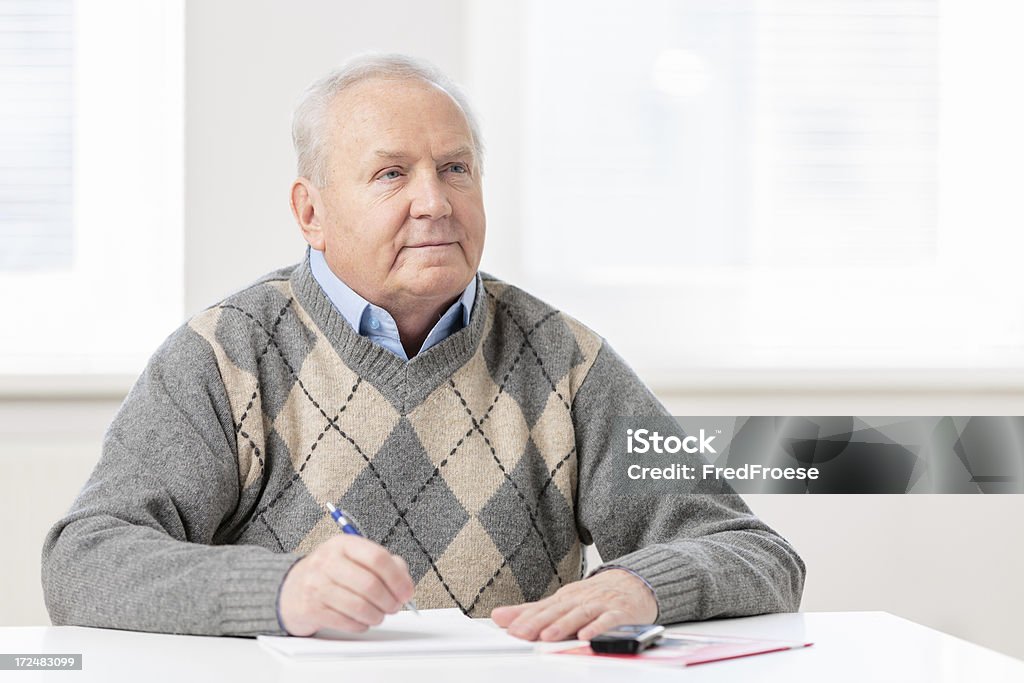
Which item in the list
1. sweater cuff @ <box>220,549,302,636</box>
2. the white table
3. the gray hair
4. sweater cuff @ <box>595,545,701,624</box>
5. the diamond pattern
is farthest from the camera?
the gray hair

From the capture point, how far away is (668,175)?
2459 mm

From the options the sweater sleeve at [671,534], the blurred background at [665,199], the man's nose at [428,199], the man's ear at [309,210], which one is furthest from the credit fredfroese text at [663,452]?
the blurred background at [665,199]

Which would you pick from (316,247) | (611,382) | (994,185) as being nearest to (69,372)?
(316,247)

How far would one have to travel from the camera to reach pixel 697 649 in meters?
0.99

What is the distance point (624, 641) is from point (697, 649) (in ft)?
0.22

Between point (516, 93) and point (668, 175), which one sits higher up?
point (516, 93)

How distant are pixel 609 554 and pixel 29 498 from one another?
1.18 meters

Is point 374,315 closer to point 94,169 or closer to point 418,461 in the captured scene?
point 418,461

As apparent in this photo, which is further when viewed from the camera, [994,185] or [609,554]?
[994,185]

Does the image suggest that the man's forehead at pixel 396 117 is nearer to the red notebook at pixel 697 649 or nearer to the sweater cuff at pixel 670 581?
the sweater cuff at pixel 670 581

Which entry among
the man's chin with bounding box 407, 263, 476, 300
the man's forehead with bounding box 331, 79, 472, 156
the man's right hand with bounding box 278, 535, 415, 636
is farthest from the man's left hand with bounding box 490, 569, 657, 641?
the man's forehead with bounding box 331, 79, 472, 156

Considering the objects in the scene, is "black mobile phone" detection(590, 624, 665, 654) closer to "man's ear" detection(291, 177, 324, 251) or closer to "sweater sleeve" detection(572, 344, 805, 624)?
"sweater sleeve" detection(572, 344, 805, 624)

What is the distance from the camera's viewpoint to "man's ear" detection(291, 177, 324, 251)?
155 cm

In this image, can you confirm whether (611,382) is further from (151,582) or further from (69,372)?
(69,372)
